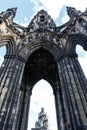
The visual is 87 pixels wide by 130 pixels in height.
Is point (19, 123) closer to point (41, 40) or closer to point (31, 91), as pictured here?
point (31, 91)

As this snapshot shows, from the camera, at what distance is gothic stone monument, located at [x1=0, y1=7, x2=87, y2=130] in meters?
10.2

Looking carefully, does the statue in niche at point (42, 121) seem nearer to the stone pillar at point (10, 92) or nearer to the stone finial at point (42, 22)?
the stone pillar at point (10, 92)

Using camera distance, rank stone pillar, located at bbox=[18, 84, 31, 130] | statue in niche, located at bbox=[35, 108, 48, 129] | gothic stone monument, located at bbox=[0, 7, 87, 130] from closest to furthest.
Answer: gothic stone monument, located at bbox=[0, 7, 87, 130]
stone pillar, located at bbox=[18, 84, 31, 130]
statue in niche, located at bbox=[35, 108, 48, 129]

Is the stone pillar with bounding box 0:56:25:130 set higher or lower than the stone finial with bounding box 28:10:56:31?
lower

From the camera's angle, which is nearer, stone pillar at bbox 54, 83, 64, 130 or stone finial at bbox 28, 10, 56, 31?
stone pillar at bbox 54, 83, 64, 130

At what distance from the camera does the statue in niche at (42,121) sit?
1607 cm

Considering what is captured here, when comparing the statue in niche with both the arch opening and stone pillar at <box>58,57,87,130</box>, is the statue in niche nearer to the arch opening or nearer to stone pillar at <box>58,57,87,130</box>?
the arch opening

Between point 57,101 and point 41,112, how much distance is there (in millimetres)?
3116

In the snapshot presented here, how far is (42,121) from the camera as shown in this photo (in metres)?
16.6

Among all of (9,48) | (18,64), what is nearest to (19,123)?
(18,64)

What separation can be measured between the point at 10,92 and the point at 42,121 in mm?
6664

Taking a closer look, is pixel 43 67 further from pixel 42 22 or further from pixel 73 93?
pixel 73 93

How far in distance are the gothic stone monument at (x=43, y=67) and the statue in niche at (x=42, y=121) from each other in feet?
7.33

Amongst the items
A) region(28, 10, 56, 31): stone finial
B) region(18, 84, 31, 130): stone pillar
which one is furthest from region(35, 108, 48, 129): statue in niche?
region(28, 10, 56, 31): stone finial
